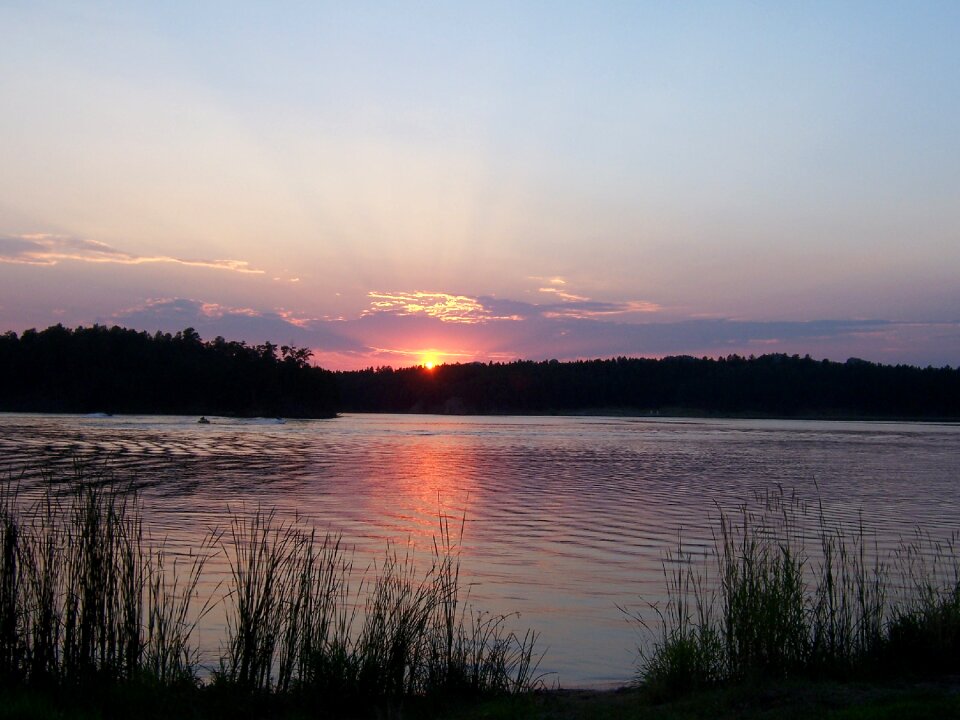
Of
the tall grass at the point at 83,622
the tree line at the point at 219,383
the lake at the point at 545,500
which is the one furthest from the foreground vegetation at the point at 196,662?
the tree line at the point at 219,383

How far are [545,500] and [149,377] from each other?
137852 millimetres

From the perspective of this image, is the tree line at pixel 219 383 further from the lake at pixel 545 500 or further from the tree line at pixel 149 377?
the lake at pixel 545 500

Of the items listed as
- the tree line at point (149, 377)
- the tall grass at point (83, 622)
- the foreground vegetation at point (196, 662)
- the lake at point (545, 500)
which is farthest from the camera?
the tree line at point (149, 377)

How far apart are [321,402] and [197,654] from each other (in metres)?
155

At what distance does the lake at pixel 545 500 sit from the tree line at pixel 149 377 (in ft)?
315

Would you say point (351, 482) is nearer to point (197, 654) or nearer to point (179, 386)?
point (197, 654)

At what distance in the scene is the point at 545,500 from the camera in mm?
30047

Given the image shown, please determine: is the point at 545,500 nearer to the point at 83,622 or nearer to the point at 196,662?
the point at 196,662

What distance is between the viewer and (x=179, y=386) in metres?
156

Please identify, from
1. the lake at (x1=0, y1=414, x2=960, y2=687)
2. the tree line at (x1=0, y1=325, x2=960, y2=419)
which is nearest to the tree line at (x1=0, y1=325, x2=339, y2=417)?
the tree line at (x1=0, y1=325, x2=960, y2=419)

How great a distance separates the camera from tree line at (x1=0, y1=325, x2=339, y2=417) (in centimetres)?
14675

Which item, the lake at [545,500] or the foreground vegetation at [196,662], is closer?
the foreground vegetation at [196,662]

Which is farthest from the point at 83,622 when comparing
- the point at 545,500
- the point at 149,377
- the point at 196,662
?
the point at 149,377

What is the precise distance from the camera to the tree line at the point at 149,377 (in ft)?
481
